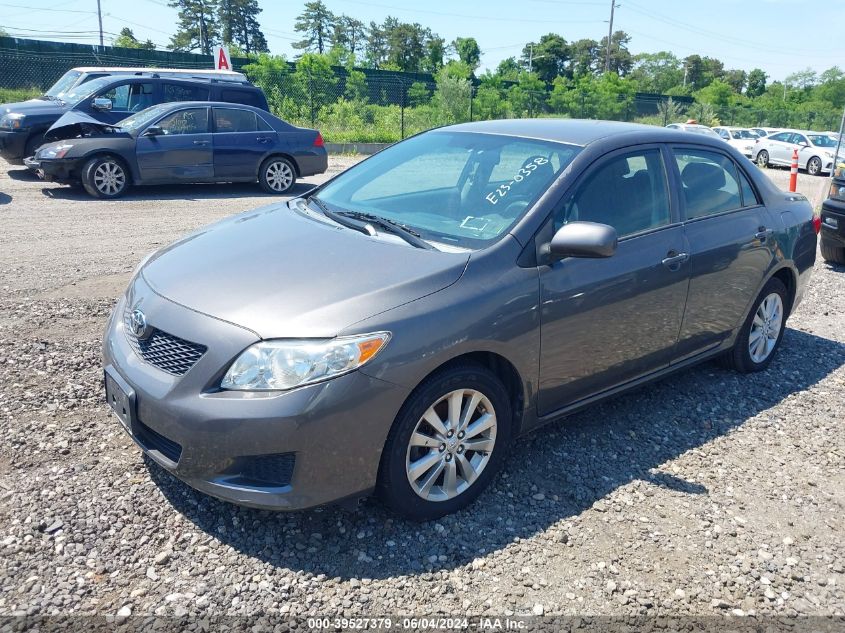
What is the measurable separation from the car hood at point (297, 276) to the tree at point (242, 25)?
265 ft

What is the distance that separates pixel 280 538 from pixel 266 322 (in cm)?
98

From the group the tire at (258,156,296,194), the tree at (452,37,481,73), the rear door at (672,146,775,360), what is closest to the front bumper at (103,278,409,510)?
the rear door at (672,146,775,360)

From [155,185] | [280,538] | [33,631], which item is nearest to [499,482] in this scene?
[280,538]

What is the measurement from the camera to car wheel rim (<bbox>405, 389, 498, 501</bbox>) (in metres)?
3.15

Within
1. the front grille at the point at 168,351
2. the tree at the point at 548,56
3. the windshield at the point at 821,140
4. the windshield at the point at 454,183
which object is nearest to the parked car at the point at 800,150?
the windshield at the point at 821,140

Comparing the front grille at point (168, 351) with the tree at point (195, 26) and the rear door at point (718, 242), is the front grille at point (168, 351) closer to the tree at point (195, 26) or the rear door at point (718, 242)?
the rear door at point (718, 242)

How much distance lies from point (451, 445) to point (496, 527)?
0.45 meters

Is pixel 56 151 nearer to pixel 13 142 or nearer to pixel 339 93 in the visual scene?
pixel 13 142

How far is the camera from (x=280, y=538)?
3127mm

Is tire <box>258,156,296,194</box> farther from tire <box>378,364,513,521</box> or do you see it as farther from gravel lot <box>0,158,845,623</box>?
tire <box>378,364,513,521</box>

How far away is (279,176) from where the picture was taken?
1266cm

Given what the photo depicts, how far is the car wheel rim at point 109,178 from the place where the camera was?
10828mm

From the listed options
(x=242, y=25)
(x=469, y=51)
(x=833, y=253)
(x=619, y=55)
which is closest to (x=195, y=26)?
(x=242, y=25)

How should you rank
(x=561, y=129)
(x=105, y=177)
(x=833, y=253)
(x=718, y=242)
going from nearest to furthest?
(x=561, y=129), (x=718, y=242), (x=833, y=253), (x=105, y=177)
